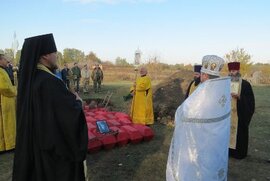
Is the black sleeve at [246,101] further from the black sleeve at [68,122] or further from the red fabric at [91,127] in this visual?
the black sleeve at [68,122]

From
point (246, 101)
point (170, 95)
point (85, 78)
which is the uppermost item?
point (246, 101)

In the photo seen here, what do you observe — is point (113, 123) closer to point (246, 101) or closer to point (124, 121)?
point (124, 121)

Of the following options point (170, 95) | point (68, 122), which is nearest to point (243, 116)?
point (68, 122)

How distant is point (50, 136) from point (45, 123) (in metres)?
0.16

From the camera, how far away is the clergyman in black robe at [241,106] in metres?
7.15

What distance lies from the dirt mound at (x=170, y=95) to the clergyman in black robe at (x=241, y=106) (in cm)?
426

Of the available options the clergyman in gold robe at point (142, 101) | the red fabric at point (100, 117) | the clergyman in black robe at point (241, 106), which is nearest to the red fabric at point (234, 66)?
the clergyman in black robe at point (241, 106)

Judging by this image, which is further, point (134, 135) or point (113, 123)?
point (113, 123)

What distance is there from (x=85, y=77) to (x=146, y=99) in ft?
40.7

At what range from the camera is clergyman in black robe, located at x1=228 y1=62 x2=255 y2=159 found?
23.5ft

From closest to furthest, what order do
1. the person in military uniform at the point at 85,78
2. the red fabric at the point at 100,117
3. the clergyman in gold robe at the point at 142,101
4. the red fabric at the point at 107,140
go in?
the red fabric at the point at 107,140
the red fabric at the point at 100,117
the clergyman in gold robe at the point at 142,101
the person in military uniform at the point at 85,78

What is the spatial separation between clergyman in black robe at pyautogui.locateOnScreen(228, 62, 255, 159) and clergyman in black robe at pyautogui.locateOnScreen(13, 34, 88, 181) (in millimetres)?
4702

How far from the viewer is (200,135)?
3.48m

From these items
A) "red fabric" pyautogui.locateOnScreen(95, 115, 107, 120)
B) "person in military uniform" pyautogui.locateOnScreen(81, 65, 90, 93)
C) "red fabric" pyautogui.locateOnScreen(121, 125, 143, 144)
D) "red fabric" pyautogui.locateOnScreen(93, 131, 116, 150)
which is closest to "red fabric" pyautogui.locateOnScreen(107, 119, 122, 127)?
"red fabric" pyautogui.locateOnScreen(121, 125, 143, 144)
